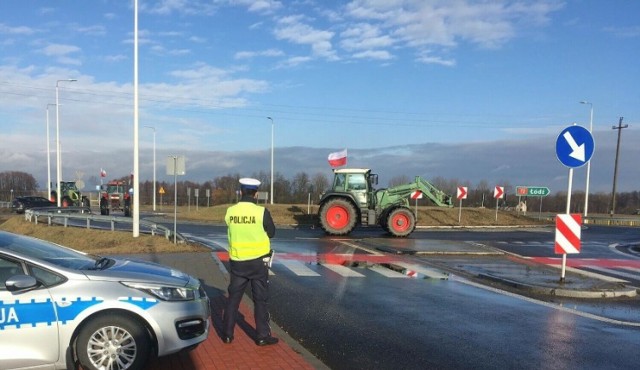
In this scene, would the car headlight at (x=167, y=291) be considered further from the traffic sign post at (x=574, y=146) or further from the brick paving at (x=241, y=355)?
the traffic sign post at (x=574, y=146)

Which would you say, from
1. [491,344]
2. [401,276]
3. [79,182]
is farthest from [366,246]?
[79,182]

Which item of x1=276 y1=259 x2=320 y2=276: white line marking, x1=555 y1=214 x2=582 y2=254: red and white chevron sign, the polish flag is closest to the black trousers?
x1=276 y1=259 x2=320 y2=276: white line marking

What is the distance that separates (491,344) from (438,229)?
2317 cm

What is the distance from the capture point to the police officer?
5840mm

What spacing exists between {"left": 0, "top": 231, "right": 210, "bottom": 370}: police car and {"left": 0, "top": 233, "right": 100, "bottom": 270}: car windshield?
16mm

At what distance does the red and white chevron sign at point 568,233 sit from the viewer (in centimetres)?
1059

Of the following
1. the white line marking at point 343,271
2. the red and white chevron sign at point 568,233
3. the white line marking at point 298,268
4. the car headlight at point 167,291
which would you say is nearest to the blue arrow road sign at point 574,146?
the red and white chevron sign at point 568,233

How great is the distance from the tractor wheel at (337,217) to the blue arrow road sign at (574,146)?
12.1 m

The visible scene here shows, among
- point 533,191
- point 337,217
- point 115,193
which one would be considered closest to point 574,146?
point 337,217

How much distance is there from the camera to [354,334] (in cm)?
650

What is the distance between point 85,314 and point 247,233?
6.26 ft

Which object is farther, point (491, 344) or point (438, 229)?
point (438, 229)

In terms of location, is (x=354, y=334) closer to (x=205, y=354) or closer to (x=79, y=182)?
(x=205, y=354)

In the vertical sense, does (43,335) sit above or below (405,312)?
above
